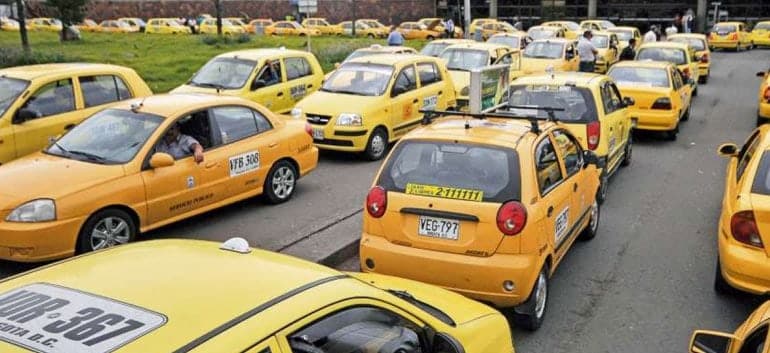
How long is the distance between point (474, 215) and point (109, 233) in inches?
150

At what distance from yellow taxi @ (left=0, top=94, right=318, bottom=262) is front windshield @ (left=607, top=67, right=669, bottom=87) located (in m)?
7.38

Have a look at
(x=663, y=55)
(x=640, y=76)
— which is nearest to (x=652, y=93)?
(x=640, y=76)

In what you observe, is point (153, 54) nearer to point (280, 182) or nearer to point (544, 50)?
point (544, 50)

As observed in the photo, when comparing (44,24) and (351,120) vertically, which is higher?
(44,24)

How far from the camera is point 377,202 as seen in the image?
20.3ft

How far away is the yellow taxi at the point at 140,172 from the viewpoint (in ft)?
22.3

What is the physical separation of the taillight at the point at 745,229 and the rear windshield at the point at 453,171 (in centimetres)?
190

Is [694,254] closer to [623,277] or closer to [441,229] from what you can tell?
[623,277]

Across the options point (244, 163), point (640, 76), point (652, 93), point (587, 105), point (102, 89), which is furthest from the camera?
point (640, 76)

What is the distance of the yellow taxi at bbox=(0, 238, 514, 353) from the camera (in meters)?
2.56

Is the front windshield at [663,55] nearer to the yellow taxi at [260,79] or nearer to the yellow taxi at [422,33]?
the yellow taxi at [260,79]

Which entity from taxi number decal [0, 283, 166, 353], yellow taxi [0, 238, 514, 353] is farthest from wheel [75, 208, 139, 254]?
taxi number decal [0, 283, 166, 353]

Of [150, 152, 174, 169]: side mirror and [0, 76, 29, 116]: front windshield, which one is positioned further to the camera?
[0, 76, 29, 116]: front windshield

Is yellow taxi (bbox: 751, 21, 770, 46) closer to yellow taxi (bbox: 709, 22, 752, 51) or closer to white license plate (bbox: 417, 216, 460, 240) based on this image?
yellow taxi (bbox: 709, 22, 752, 51)
